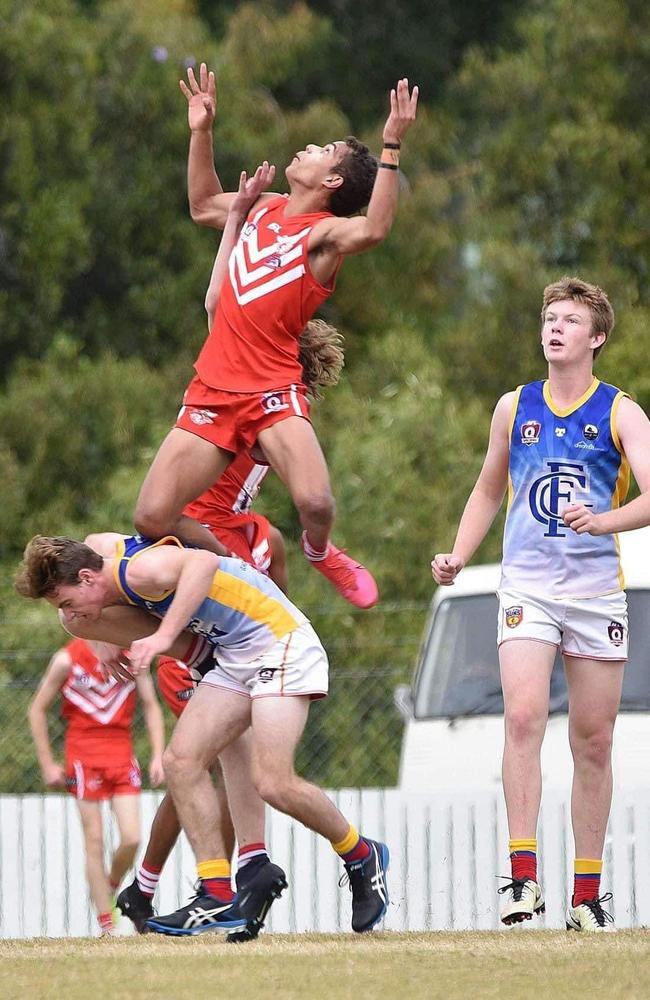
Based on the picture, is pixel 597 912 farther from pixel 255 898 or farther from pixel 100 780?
pixel 100 780

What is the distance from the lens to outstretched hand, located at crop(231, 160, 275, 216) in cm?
671

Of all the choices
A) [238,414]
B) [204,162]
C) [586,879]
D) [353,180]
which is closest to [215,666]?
[238,414]

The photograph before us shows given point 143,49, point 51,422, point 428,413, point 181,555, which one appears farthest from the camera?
point 143,49

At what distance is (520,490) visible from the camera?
6.04 meters

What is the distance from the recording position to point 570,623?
19.5 feet

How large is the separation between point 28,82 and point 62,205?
52.5 inches

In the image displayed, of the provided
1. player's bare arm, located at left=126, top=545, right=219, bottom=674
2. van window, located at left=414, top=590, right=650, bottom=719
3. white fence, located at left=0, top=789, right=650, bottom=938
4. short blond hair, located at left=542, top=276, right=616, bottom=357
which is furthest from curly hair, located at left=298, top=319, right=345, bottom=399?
van window, located at left=414, top=590, right=650, bottom=719

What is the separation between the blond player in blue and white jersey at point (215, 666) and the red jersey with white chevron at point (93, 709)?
3881 millimetres

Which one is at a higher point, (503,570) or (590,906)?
(503,570)

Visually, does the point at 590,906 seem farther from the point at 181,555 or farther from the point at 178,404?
the point at 178,404

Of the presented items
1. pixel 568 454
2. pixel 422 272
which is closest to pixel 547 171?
pixel 422 272

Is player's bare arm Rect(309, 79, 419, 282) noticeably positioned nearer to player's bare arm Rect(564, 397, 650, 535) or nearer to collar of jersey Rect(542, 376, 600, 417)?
collar of jersey Rect(542, 376, 600, 417)

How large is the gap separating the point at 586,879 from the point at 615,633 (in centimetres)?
87

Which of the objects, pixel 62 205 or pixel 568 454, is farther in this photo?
pixel 62 205
